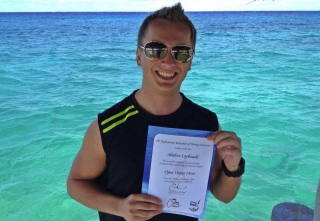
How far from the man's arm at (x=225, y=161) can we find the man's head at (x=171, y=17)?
453 mm

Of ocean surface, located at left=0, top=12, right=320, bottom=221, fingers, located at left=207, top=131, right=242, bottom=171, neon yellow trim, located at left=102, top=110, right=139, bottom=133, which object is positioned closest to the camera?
fingers, located at left=207, top=131, right=242, bottom=171

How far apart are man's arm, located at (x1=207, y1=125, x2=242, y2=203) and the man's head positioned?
17.8 inches

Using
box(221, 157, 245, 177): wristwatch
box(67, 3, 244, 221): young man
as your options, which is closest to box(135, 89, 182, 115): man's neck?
box(67, 3, 244, 221): young man

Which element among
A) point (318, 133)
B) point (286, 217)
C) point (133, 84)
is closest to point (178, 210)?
point (286, 217)

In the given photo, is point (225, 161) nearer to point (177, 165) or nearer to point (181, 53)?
point (177, 165)

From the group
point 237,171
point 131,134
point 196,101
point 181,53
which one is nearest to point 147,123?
point 131,134

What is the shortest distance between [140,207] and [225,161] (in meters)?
0.40

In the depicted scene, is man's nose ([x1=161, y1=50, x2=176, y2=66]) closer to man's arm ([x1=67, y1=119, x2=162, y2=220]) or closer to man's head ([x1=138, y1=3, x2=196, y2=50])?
man's head ([x1=138, y1=3, x2=196, y2=50])

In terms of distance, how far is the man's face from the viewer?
149cm

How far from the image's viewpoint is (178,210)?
1.53m

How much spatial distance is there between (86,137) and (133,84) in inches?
409

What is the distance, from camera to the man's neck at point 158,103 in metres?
1.54

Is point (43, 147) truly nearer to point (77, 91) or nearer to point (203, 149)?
point (77, 91)

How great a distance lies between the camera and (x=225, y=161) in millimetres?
1467
